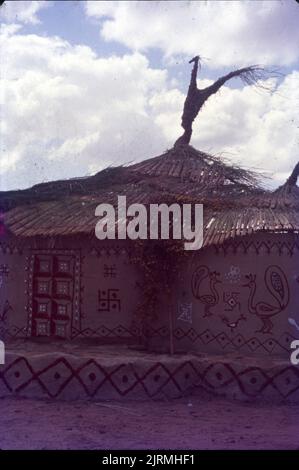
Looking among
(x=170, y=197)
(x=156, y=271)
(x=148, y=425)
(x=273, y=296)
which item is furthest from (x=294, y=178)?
(x=148, y=425)

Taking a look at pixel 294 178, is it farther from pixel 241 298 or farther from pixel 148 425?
pixel 148 425

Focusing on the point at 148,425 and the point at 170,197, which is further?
the point at 170,197

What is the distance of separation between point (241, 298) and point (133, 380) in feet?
8.64

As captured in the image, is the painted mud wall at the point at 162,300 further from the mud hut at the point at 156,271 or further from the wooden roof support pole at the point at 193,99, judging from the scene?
the wooden roof support pole at the point at 193,99

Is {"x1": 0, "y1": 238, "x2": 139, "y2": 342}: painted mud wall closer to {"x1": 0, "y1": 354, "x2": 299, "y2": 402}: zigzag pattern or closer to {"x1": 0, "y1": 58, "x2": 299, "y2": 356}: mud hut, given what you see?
{"x1": 0, "y1": 58, "x2": 299, "y2": 356}: mud hut

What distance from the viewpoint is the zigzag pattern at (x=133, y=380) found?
873 cm

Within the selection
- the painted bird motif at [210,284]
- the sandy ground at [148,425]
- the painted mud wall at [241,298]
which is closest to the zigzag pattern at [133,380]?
the sandy ground at [148,425]

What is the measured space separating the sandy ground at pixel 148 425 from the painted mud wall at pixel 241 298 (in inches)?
70.3

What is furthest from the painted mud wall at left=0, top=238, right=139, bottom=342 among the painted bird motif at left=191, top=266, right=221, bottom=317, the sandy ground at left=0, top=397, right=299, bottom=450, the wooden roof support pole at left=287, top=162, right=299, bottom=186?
the wooden roof support pole at left=287, top=162, right=299, bottom=186

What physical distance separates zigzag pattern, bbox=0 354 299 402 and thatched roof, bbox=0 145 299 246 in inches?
98.5

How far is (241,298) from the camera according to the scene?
408 inches

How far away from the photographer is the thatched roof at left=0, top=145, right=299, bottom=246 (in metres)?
10.9

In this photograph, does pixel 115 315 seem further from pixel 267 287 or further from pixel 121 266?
pixel 267 287
